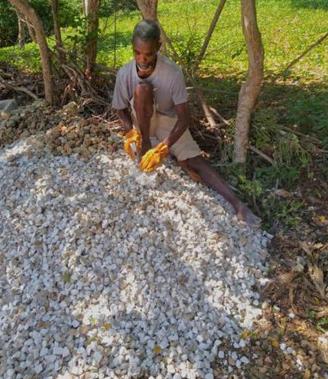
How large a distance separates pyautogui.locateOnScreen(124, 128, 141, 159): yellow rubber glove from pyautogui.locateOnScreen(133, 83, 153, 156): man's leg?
3 centimetres

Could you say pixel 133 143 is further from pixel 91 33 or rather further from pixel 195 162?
pixel 91 33

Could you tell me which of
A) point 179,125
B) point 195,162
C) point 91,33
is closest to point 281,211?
point 195,162

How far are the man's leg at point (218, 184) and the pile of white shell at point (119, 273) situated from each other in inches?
2.0

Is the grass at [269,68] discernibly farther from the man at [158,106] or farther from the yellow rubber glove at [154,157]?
the yellow rubber glove at [154,157]

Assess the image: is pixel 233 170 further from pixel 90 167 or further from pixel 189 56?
pixel 189 56

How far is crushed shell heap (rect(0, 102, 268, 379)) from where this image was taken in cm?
204

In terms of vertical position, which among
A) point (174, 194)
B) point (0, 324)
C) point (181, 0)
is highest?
point (174, 194)

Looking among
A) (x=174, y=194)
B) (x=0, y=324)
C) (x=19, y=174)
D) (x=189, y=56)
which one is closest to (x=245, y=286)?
(x=174, y=194)

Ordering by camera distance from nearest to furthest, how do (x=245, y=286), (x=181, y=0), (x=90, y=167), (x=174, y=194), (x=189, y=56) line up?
(x=245, y=286) < (x=174, y=194) < (x=90, y=167) < (x=189, y=56) < (x=181, y=0)

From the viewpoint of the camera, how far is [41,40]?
348 cm

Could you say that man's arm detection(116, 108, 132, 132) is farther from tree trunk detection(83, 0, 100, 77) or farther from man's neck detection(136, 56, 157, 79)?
tree trunk detection(83, 0, 100, 77)

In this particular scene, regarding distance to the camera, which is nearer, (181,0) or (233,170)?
(233,170)

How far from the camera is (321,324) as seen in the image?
224 cm

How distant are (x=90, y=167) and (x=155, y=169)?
1.31 feet
